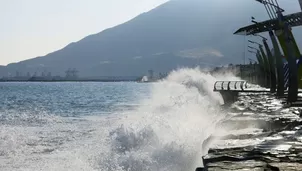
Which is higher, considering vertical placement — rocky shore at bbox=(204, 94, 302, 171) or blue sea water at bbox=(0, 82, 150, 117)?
rocky shore at bbox=(204, 94, 302, 171)

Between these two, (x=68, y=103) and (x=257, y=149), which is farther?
(x=68, y=103)

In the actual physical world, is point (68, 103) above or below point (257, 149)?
below

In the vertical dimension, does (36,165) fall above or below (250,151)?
below

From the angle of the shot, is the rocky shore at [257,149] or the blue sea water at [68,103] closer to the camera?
the rocky shore at [257,149]

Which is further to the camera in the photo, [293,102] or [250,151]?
[293,102]

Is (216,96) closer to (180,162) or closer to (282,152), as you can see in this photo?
(180,162)

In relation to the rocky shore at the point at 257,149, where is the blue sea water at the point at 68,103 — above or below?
below

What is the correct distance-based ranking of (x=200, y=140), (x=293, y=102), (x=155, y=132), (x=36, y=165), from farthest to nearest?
(x=293, y=102)
(x=155, y=132)
(x=36, y=165)
(x=200, y=140)

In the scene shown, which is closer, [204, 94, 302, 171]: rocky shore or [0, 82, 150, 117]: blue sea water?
[204, 94, 302, 171]: rocky shore

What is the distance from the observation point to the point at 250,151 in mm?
7652

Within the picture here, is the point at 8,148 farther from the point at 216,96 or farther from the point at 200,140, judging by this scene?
the point at 216,96

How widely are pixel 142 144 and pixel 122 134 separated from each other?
2020 mm

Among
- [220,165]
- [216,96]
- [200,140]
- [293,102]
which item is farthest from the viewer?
[216,96]

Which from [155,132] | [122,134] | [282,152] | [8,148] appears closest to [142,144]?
[155,132]
